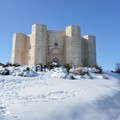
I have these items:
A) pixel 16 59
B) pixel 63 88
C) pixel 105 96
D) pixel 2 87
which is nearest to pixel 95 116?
pixel 105 96

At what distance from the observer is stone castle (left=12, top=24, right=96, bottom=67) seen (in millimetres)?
32250

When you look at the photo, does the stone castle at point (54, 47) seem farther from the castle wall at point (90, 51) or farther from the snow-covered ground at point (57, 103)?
the snow-covered ground at point (57, 103)

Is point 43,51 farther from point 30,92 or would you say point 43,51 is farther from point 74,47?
point 30,92

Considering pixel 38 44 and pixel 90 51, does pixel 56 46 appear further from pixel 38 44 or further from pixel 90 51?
pixel 90 51

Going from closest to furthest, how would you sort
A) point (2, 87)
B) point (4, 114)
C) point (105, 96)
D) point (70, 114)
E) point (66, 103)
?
point (4, 114)
point (70, 114)
point (66, 103)
point (105, 96)
point (2, 87)

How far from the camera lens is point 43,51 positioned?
3247 cm

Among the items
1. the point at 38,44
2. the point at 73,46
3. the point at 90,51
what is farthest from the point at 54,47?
the point at 90,51

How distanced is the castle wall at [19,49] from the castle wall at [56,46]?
3.63 meters

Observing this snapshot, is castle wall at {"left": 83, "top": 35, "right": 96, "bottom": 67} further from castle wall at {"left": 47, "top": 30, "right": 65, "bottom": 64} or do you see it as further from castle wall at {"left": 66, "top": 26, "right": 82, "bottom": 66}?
castle wall at {"left": 47, "top": 30, "right": 65, "bottom": 64}

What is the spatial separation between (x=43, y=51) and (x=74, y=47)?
4274 millimetres

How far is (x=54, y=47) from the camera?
33.7 metres

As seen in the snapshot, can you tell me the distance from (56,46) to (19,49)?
17.7 ft

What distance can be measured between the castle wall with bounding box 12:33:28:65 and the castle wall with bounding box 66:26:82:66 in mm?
6368

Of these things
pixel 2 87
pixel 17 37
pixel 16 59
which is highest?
pixel 17 37
